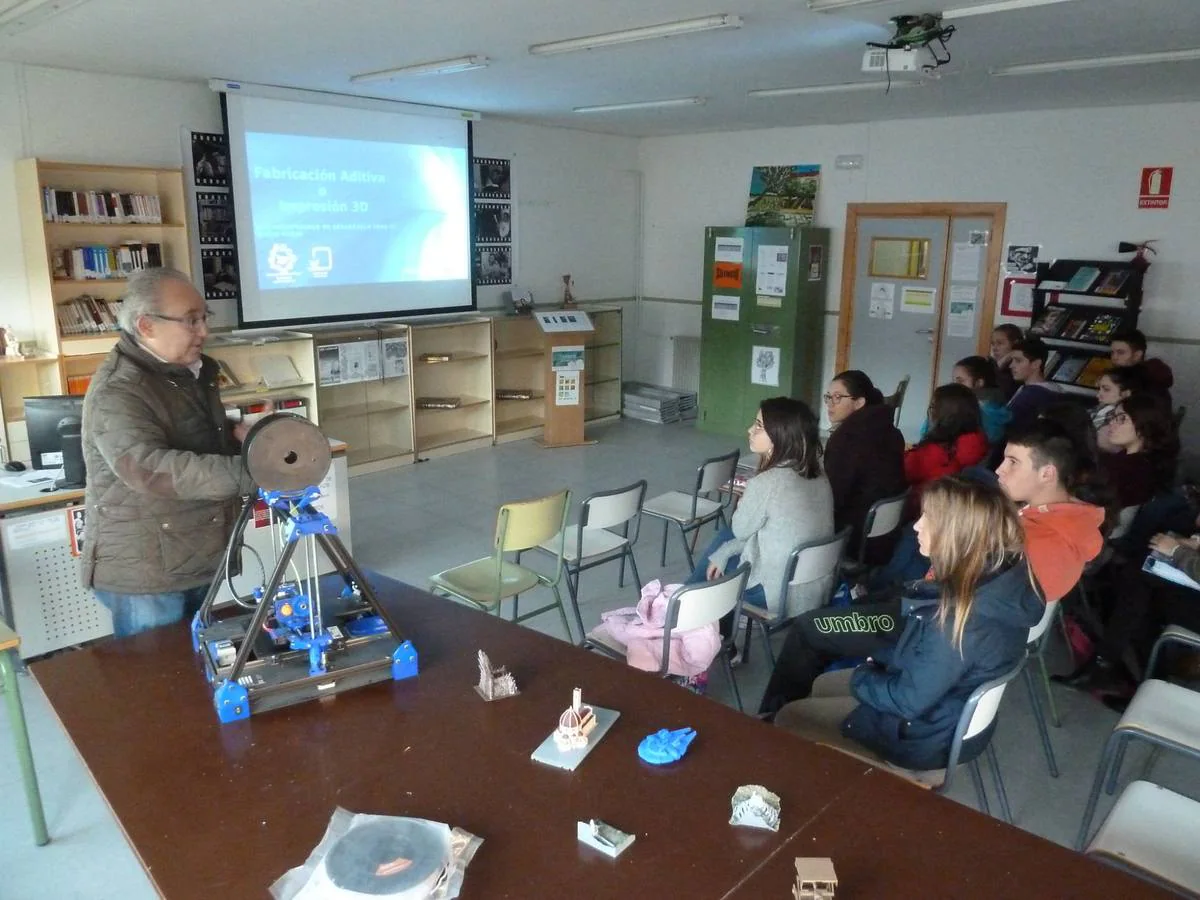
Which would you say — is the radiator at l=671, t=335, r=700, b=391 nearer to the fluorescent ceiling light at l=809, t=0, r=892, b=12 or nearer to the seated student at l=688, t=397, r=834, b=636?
the fluorescent ceiling light at l=809, t=0, r=892, b=12

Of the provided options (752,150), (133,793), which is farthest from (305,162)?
(133,793)

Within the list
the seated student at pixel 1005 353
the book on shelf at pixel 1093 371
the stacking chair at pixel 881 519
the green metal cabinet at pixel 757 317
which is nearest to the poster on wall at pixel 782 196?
the green metal cabinet at pixel 757 317

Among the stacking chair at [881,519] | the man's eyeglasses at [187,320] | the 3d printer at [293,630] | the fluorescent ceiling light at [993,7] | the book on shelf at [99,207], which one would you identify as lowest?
the stacking chair at [881,519]

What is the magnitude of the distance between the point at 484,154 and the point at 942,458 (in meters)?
5.07

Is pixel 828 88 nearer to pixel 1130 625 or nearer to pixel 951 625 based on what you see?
pixel 1130 625

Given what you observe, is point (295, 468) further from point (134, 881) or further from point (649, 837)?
point (134, 881)

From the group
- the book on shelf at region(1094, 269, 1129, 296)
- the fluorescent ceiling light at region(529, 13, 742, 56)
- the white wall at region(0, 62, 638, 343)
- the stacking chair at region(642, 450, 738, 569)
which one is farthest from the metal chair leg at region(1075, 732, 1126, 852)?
the white wall at region(0, 62, 638, 343)

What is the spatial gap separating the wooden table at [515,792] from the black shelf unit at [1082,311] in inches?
213

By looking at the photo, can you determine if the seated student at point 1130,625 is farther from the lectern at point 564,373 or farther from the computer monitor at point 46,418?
the lectern at point 564,373

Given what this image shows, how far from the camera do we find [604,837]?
1405 mm

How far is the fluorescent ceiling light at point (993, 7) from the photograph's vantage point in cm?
337

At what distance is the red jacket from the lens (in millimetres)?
4148

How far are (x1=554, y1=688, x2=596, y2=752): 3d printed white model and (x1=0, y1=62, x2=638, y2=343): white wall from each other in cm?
501

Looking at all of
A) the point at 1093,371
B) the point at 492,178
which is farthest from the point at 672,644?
Result: the point at 492,178
